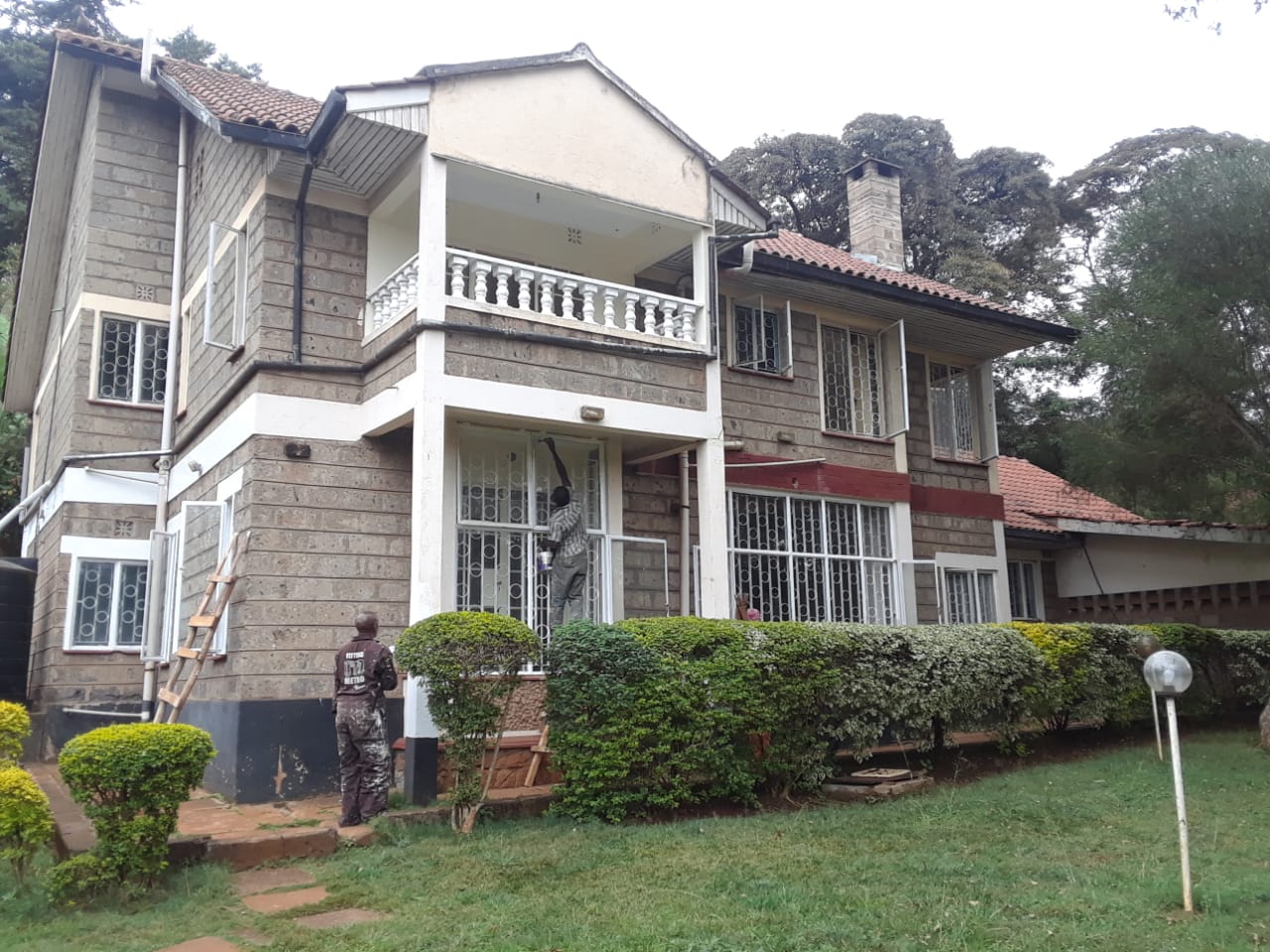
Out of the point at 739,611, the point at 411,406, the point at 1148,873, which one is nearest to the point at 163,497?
the point at 411,406

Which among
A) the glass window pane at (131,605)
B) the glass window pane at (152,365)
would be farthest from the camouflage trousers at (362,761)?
the glass window pane at (152,365)

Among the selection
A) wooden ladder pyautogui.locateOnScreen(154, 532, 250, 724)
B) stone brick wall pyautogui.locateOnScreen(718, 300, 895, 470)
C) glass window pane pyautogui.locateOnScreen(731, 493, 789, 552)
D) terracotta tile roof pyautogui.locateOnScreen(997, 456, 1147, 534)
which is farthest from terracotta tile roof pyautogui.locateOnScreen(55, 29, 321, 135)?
terracotta tile roof pyautogui.locateOnScreen(997, 456, 1147, 534)

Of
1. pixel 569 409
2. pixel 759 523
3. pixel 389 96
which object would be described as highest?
pixel 389 96

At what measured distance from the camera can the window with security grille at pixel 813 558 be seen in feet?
43.0

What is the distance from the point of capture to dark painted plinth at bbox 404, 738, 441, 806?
28.5ft

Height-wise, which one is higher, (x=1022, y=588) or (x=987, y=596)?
(x=1022, y=588)

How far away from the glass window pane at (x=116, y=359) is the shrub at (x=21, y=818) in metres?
9.20

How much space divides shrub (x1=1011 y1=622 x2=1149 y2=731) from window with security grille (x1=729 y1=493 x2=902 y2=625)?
2.69 metres

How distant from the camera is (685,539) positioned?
12.5 metres

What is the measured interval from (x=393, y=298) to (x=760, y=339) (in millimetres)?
5065

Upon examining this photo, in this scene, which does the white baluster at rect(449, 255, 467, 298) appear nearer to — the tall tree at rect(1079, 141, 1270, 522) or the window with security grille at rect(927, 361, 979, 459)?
the tall tree at rect(1079, 141, 1270, 522)

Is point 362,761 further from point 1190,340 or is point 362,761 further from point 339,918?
point 1190,340

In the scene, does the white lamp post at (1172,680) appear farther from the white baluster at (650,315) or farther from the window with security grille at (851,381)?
the window with security grille at (851,381)

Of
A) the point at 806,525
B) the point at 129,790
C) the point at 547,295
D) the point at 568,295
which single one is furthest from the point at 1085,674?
the point at 129,790
